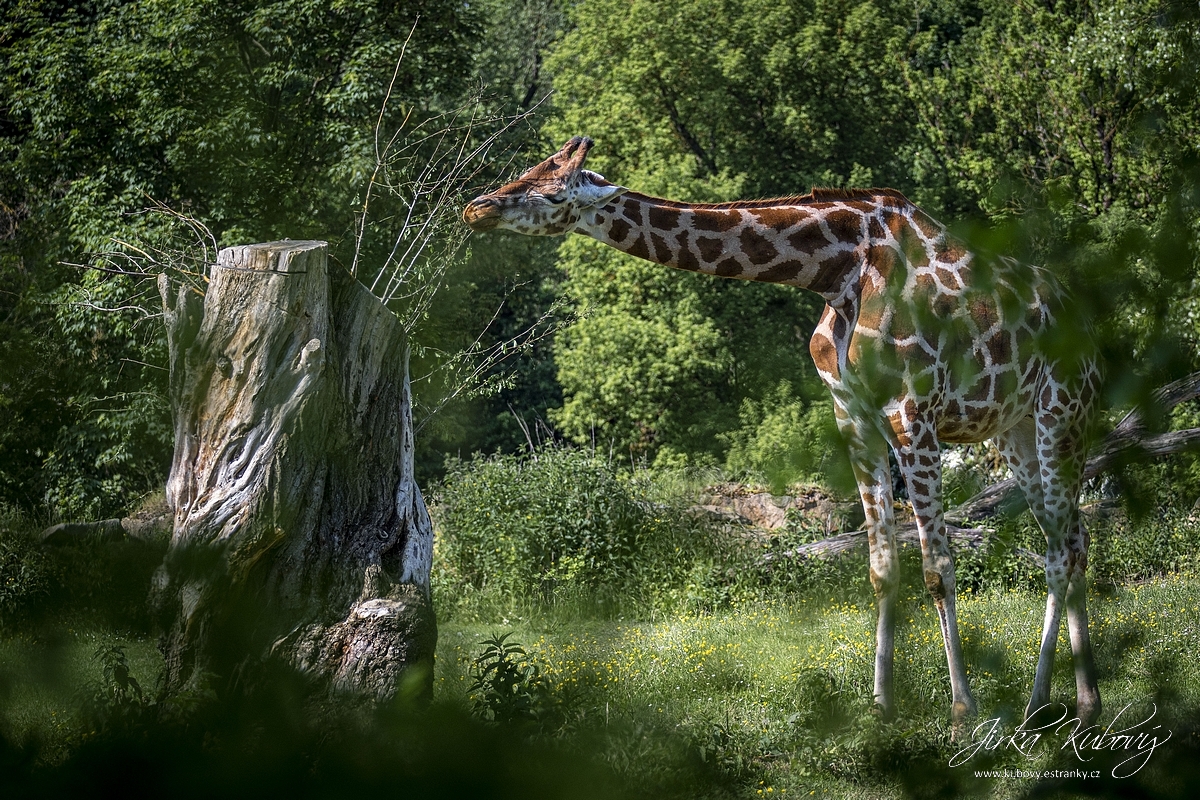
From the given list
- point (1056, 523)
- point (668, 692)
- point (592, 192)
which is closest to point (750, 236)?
point (592, 192)

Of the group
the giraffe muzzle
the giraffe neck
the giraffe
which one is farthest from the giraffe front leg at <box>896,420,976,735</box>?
the giraffe muzzle

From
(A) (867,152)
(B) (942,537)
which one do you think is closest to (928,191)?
(A) (867,152)

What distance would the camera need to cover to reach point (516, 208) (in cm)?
529

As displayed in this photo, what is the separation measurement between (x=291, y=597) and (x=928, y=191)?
1579 centimetres

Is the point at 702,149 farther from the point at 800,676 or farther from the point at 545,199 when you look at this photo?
the point at 545,199

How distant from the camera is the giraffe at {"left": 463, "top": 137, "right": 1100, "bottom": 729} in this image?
538cm

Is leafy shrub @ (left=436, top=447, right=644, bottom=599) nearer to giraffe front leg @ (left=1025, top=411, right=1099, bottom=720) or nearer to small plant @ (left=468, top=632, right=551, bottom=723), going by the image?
small plant @ (left=468, top=632, right=551, bottom=723)

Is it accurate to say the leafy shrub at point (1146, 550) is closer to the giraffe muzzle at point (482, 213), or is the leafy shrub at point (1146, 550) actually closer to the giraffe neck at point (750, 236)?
the giraffe neck at point (750, 236)

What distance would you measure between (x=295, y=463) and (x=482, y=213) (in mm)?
1468

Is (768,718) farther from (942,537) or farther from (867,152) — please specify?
(867,152)

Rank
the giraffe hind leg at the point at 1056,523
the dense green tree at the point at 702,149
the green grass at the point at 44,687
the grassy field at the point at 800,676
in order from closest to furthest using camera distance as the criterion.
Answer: the green grass at the point at 44,687 → the grassy field at the point at 800,676 → the giraffe hind leg at the point at 1056,523 → the dense green tree at the point at 702,149

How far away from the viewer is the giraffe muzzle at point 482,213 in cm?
524

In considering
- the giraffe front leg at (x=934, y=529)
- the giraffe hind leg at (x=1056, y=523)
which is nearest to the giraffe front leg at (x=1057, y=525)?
the giraffe hind leg at (x=1056, y=523)

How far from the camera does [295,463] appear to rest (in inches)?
191
